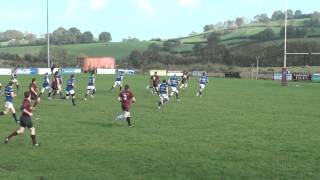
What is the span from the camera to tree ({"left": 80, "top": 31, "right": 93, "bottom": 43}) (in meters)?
183

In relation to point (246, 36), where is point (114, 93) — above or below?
below

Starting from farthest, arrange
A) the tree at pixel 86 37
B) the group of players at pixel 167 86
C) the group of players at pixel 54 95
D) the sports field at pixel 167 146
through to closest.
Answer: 1. the tree at pixel 86 37
2. the group of players at pixel 167 86
3. the group of players at pixel 54 95
4. the sports field at pixel 167 146

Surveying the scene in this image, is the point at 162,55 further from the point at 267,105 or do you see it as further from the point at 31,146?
the point at 31,146

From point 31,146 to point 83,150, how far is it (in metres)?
2.05

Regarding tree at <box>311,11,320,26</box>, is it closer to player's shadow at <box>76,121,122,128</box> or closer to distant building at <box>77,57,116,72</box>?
distant building at <box>77,57,116,72</box>

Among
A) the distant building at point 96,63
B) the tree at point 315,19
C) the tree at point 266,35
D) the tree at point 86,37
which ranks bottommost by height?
the distant building at point 96,63

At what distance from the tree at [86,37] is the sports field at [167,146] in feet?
503

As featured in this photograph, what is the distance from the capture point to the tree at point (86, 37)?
183 meters

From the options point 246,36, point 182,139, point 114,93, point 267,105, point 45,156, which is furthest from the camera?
point 246,36

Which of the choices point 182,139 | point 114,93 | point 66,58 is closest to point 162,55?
point 66,58

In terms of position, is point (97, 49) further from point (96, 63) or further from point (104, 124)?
point (104, 124)

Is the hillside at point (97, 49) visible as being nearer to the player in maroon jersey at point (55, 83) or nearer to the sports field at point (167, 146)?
the player in maroon jersey at point (55, 83)


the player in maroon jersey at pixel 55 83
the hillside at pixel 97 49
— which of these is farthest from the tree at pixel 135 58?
the player in maroon jersey at pixel 55 83

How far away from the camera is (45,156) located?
16.7m
